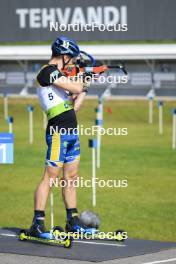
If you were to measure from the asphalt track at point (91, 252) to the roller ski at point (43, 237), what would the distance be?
7 cm

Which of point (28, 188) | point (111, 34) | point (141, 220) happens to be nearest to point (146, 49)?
point (111, 34)

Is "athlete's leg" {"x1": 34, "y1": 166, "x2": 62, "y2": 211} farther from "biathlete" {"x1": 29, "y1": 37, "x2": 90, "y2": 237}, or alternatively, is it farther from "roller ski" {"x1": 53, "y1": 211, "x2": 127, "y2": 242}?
"roller ski" {"x1": 53, "y1": 211, "x2": 127, "y2": 242}

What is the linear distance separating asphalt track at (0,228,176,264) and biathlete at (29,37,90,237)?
1.49 feet

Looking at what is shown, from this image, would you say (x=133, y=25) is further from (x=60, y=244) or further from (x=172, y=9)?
(x=60, y=244)

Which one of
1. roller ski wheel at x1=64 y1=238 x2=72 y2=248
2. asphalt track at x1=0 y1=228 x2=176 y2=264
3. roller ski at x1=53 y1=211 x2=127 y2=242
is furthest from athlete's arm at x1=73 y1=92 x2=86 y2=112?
roller ski wheel at x1=64 y1=238 x2=72 y2=248

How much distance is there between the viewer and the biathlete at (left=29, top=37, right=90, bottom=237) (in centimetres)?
1194

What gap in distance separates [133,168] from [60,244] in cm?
1133

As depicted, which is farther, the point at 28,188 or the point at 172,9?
the point at 172,9

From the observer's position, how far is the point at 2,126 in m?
37.5

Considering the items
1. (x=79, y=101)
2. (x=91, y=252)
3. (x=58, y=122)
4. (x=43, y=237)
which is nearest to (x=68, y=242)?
(x=91, y=252)

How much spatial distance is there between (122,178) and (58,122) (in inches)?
353

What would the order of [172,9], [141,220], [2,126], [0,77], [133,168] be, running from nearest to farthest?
1. [141,220]
2. [133,168]
3. [2,126]
4. [172,9]
5. [0,77]


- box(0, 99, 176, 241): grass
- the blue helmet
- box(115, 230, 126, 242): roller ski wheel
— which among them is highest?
the blue helmet

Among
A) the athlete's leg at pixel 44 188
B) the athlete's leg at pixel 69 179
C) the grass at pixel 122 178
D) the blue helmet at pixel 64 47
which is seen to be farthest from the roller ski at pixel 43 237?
the blue helmet at pixel 64 47
